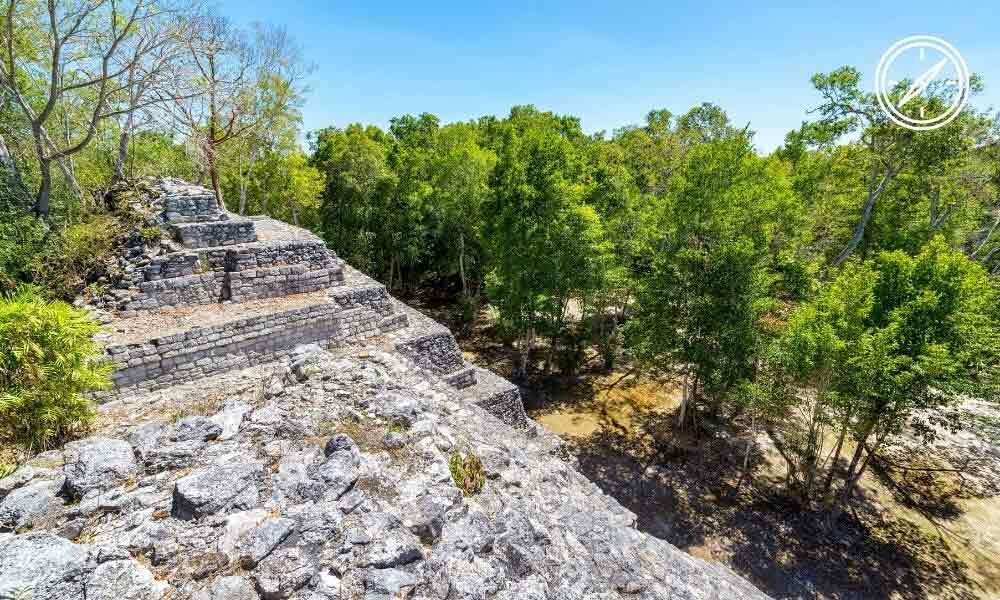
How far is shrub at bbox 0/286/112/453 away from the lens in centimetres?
416

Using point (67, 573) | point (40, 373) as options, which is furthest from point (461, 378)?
point (67, 573)

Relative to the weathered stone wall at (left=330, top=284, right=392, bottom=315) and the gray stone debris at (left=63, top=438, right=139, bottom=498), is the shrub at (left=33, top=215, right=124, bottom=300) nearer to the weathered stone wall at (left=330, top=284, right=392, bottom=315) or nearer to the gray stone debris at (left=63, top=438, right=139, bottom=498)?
the weathered stone wall at (left=330, top=284, right=392, bottom=315)

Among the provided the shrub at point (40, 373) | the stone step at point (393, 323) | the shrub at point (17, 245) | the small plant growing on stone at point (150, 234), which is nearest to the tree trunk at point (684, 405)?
the stone step at point (393, 323)

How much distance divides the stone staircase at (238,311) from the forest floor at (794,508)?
457 cm

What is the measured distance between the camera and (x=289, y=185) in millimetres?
21234

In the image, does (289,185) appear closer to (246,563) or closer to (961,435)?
(246,563)

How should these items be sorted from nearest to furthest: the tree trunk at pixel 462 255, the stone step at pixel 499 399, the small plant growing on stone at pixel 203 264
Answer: the small plant growing on stone at pixel 203 264, the stone step at pixel 499 399, the tree trunk at pixel 462 255

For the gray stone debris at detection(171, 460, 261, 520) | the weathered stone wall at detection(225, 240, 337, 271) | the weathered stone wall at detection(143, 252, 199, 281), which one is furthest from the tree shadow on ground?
the weathered stone wall at detection(143, 252, 199, 281)

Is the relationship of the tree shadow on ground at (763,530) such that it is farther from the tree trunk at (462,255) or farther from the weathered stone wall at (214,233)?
the tree trunk at (462,255)

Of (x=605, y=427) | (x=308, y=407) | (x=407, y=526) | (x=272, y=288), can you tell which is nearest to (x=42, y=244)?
(x=272, y=288)

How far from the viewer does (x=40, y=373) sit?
14.0 feet

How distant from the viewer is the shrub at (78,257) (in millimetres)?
7465

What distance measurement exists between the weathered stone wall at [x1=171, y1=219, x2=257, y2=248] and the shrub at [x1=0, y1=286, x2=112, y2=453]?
432cm

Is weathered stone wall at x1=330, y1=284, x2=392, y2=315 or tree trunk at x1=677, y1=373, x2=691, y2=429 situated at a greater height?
weathered stone wall at x1=330, y1=284, x2=392, y2=315
